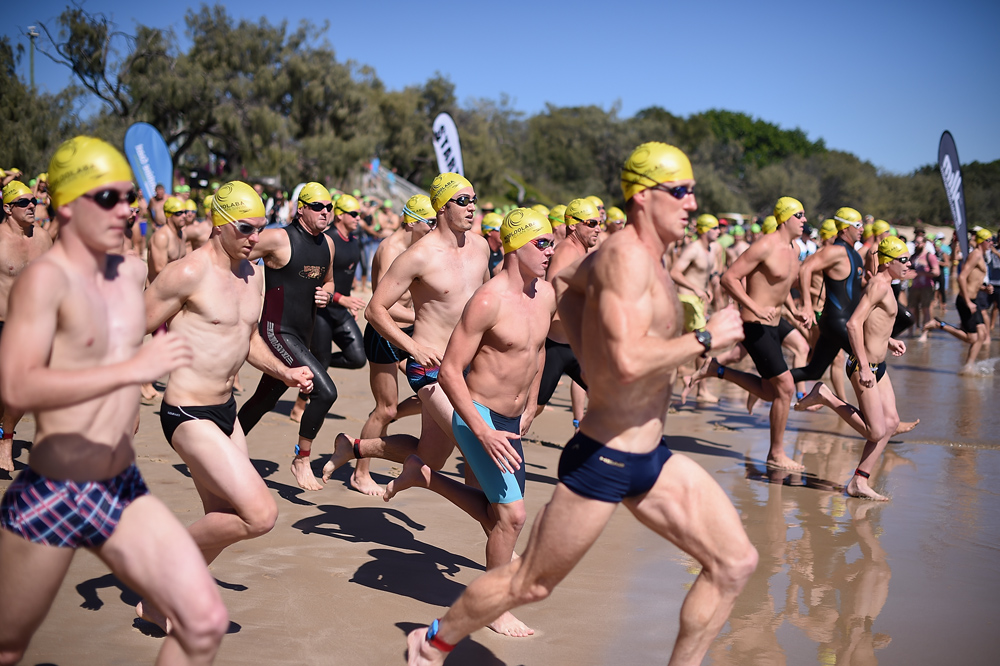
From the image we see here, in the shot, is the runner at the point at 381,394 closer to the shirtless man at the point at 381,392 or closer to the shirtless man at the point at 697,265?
the shirtless man at the point at 381,392

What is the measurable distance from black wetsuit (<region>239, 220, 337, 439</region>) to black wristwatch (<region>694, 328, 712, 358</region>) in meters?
3.80

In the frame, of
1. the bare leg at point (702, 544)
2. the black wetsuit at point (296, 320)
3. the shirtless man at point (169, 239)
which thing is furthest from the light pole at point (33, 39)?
the bare leg at point (702, 544)

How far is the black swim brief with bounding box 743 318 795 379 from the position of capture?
23.2 feet

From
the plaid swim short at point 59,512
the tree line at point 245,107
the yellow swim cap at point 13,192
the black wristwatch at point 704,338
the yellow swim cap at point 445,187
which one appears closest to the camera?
the plaid swim short at point 59,512

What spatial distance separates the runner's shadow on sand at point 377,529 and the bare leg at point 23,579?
7.92 ft

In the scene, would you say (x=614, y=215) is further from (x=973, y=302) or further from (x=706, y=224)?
(x=973, y=302)

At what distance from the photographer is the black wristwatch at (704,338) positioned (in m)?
2.80

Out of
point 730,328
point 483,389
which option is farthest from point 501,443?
point 730,328

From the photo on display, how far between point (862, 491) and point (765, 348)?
1.42 metres

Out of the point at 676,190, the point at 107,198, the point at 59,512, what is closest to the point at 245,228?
the point at 107,198

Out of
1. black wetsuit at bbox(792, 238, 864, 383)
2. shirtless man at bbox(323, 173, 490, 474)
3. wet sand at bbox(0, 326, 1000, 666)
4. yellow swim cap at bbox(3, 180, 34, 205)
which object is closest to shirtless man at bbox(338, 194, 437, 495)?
wet sand at bbox(0, 326, 1000, 666)

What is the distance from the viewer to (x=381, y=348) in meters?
6.21

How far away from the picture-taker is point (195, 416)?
3.73 metres

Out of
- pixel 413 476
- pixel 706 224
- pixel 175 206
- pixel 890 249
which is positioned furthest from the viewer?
pixel 706 224
